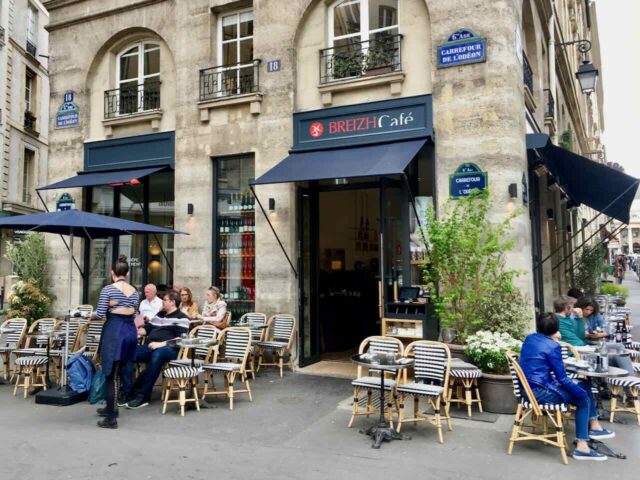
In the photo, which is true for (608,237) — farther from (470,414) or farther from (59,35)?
(59,35)

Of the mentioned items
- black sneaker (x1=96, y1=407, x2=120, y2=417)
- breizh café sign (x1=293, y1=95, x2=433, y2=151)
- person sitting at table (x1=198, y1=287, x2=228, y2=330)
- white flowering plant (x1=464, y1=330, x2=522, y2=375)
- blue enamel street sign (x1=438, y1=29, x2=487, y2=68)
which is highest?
blue enamel street sign (x1=438, y1=29, x2=487, y2=68)

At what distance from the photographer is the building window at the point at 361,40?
29.5ft

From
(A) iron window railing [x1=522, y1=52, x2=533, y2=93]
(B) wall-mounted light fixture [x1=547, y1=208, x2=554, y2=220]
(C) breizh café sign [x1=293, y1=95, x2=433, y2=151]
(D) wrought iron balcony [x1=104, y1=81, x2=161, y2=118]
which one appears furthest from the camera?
(B) wall-mounted light fixture [x1=547, y1=208, x2=554, y2=220]

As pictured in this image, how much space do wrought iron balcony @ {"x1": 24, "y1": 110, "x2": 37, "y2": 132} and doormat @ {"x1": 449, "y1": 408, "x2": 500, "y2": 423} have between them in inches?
1075

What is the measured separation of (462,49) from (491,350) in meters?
4.65

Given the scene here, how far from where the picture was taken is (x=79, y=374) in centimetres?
727

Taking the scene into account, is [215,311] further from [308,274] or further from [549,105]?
[549,105]

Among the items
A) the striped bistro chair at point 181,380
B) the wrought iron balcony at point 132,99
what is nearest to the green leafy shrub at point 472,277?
the striped bistro chair at point 181,380

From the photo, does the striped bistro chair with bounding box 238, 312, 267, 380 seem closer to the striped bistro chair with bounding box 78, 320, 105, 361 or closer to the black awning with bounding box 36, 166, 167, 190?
the striped bistro chair with bounding box 78, 320, 105, 361

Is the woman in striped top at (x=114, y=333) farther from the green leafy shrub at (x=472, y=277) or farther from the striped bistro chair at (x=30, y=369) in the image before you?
the green leafy shrub at (x=472, y=277)

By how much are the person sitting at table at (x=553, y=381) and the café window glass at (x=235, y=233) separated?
5.76 meters

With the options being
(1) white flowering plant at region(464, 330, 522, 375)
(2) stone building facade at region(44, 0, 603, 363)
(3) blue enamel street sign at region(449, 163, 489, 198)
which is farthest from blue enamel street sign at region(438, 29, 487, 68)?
(1) white flowering plant at region(464, 330, 522, 375)

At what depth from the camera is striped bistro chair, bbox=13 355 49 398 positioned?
7441mm

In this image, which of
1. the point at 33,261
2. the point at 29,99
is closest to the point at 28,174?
the point at 29,99
